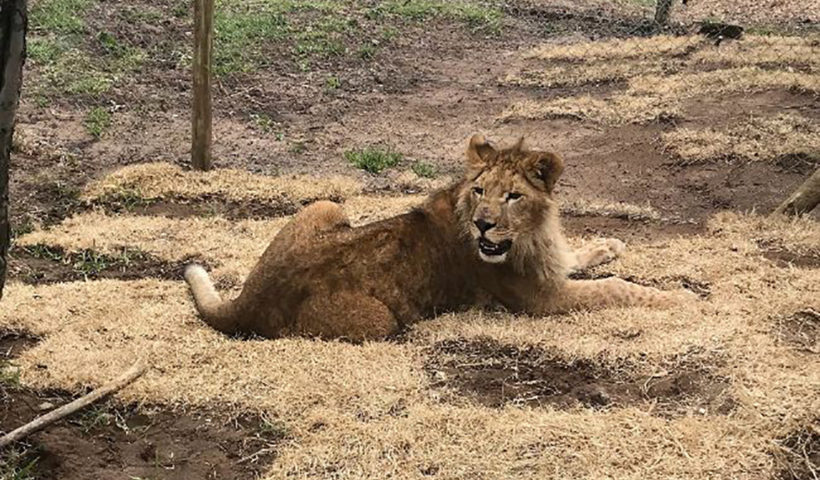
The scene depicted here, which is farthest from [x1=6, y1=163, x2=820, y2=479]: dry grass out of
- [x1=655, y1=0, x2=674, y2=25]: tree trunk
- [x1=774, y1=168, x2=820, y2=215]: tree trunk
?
[x1=655, y1=0, x2=674, y2=25]: tree trunk

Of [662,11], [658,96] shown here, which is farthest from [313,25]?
[658,96]

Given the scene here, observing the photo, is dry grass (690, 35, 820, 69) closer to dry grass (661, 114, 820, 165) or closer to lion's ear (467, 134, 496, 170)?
dry grass (661, 114, 820, 165)

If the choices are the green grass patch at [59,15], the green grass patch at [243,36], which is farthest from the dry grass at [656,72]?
the green grass patch at [59,15]

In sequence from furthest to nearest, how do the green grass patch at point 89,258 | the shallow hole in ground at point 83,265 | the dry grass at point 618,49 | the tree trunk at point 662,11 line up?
the tree trunk at point 662,11 < the dry grass at point 618,49 < the green grass patch at point 89,258 < the shallow hole in ground at point 83,265

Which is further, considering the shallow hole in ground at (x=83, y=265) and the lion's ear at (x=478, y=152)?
the shallow hole in ground at (x=83, y=265)

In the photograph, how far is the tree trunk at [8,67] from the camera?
4387mm

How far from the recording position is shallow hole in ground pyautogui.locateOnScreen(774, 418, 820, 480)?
4.34 metres

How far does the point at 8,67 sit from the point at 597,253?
4637 millimetres

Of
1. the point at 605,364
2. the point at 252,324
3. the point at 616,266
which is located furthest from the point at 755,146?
the point at 252,324

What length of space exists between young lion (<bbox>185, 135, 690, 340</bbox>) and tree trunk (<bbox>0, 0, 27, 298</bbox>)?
1847 mm

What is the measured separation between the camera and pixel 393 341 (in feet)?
19.9

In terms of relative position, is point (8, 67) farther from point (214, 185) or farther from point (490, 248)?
point (214, 185)

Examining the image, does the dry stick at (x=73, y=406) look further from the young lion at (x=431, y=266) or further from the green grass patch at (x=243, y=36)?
the green grass patch at (x=243, y=36)

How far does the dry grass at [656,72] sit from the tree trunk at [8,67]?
941 centimetres
